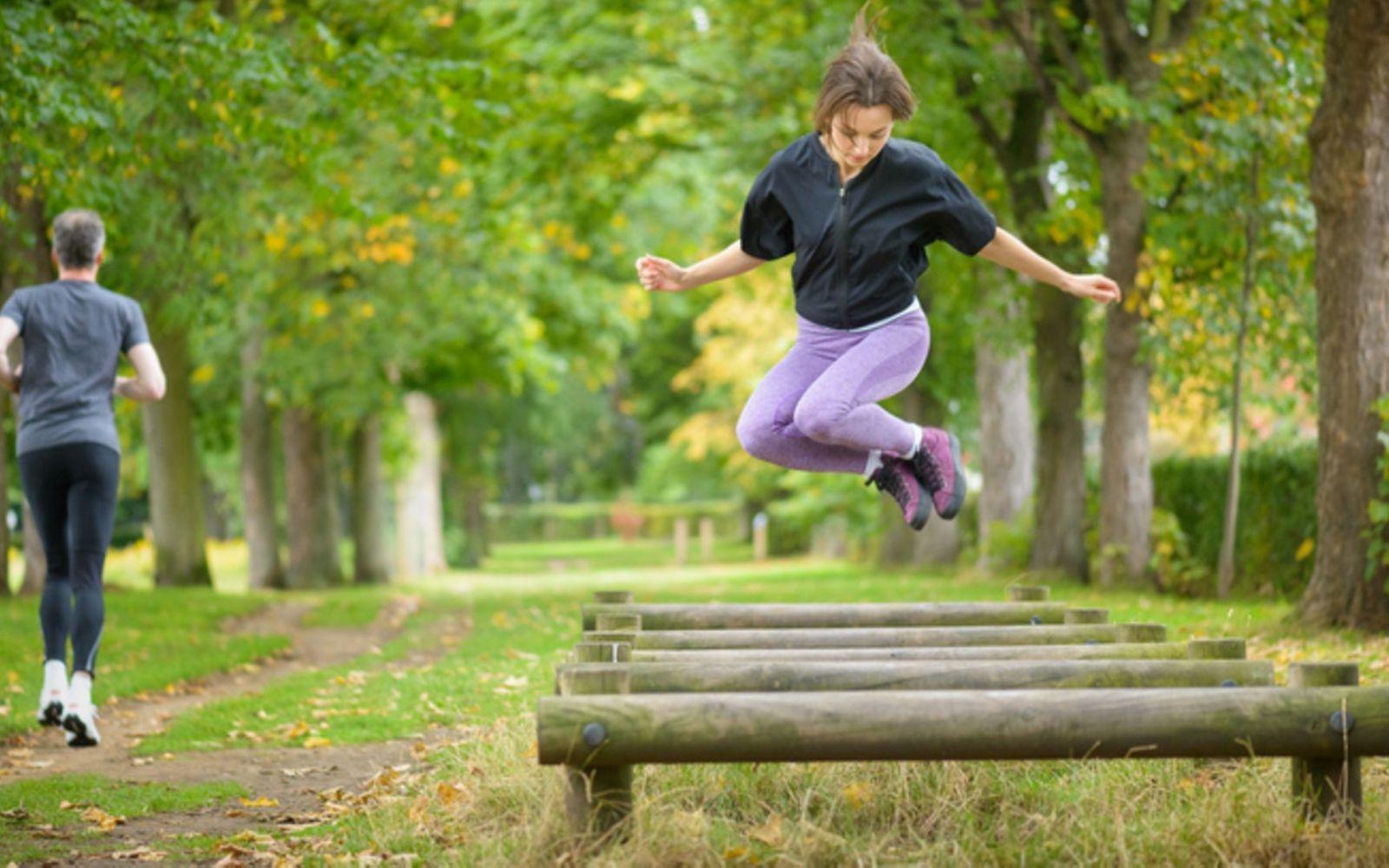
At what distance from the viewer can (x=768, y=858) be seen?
15.1 feet

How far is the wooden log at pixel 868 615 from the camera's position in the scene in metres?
6.90

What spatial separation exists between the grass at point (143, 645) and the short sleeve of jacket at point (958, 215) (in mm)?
5203

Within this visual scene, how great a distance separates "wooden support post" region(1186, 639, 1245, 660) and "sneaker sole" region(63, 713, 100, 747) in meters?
Answer: 4.96

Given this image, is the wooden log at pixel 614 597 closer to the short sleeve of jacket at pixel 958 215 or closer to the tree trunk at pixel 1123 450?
the short sleeve of jacket at pixel 958 215

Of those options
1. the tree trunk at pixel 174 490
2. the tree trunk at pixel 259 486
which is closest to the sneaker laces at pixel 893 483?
the tree trunk at pixel 174 490

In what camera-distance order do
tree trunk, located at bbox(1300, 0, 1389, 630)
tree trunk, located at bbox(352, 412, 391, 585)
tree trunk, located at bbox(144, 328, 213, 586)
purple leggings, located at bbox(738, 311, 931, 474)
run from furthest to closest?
tree trunk, located at bbox(352, 412, 391, 585)
tree trunk, located at bbox(144, 328, 213, 586)
tree trunk, located at bbox(1300, 0, 1389, 630)
purple leggings, located at bbox(738, 311, 931, 474)

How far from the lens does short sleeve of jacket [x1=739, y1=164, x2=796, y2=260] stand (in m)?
5.96

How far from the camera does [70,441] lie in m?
7.50

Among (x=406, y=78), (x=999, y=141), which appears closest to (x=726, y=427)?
(x=999, y=141)

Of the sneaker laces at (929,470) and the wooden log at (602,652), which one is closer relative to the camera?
the wooden log at (602,652)

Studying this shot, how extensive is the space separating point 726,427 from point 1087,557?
65.6 ft

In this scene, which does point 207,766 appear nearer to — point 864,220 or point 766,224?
point 766,224

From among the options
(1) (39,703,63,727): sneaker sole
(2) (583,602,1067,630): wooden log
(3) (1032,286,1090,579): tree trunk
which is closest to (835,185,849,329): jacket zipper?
(2) (583,602,1067,630): wooden log

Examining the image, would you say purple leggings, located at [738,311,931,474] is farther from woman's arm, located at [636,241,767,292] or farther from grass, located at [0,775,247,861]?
grass, located at [0,775,247,861]
